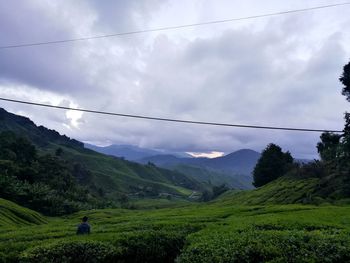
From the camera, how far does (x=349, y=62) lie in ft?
247

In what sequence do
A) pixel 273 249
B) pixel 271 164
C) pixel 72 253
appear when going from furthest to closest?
pixel 271 164 < pixel 72 253 < pixel 273 249

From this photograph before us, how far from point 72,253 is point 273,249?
37.1ft

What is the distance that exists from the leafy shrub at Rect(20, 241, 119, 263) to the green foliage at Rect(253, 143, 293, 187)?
10399 centimetres

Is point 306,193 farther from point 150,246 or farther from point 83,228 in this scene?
point 150,246

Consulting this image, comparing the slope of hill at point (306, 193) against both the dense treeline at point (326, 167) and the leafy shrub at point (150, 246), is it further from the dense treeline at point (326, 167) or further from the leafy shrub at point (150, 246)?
the leafy shrub at point (150, 246)

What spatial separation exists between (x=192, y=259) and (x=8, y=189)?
94.0 metres

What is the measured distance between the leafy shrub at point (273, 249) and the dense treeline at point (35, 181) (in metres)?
92.1

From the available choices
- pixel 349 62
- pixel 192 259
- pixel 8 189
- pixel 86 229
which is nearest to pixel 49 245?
pixel 86 229

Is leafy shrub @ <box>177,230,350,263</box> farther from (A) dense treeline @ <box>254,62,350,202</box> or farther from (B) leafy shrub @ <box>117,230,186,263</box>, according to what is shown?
(A) dense treeline @ <box>254,62,350,202</box>

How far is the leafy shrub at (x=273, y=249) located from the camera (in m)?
20.0

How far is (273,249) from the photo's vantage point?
2050cm

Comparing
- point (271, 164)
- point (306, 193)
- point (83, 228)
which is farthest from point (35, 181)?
point (83, 228)

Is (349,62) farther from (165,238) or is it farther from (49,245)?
(49,245)

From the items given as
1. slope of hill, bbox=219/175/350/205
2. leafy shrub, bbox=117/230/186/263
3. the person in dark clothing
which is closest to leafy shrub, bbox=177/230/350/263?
leafy shrub, bbox=117/230/186/263
